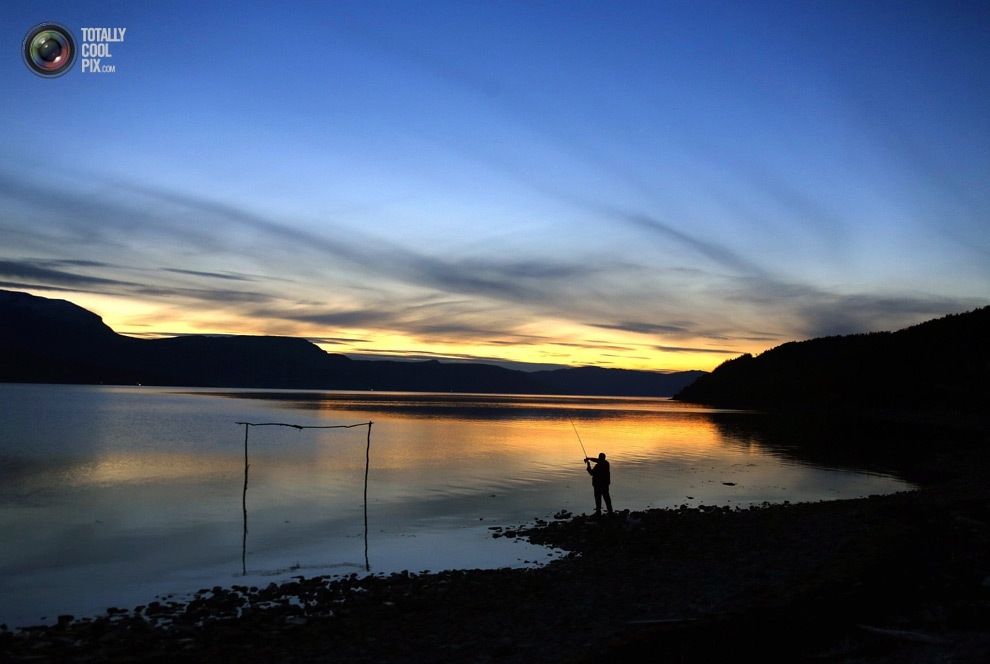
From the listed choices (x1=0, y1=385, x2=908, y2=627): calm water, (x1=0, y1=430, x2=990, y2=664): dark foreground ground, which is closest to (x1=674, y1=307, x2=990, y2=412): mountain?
(x1=0, y1=385, x2=908, y2=627): calm water

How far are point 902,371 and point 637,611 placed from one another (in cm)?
15337

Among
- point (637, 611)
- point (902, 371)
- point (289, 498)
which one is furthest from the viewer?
point (902, 371)

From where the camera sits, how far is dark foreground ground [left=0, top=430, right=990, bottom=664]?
9.65 metres

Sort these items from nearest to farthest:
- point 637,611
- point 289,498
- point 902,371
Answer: point 637,611, point 289,498, point 902,371

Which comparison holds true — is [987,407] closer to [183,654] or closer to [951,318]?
[951,318]

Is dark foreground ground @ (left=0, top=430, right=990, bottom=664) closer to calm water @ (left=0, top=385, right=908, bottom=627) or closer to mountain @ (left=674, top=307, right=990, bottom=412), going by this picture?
calm water @ (left=0, top=385, right=908, bottom=627)

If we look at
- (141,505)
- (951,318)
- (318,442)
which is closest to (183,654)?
(141,505)

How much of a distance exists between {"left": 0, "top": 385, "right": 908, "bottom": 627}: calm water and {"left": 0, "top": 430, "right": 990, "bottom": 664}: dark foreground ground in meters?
2.70

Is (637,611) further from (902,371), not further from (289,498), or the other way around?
(902,371)

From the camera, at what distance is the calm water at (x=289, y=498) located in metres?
18.5

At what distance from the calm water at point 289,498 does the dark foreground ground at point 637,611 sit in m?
2.70

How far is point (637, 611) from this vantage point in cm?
1231

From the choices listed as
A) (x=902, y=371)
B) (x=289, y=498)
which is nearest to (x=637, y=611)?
(x=289, y=498)

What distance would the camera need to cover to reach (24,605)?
14.9 meters
